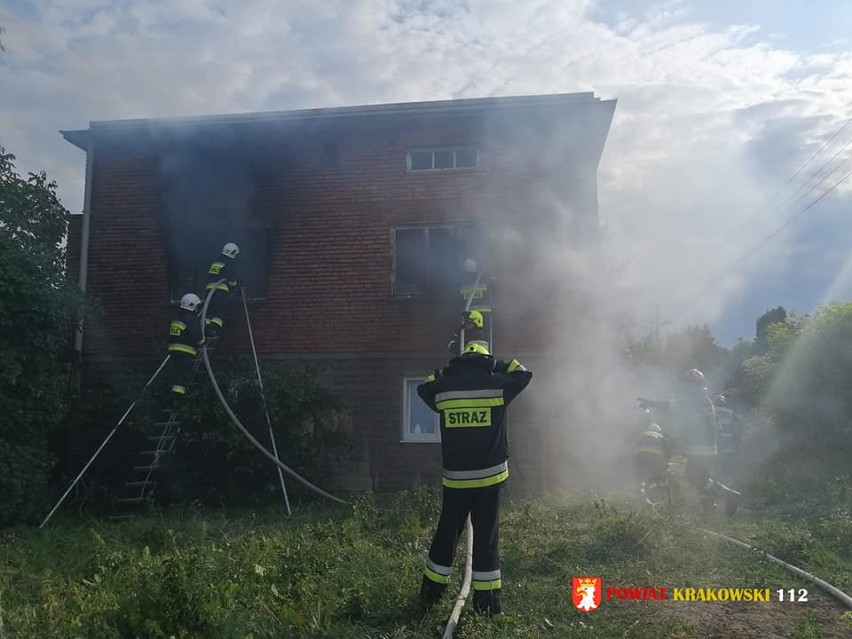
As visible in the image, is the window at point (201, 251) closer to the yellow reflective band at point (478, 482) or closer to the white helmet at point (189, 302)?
the white helmet at point (189, 302)

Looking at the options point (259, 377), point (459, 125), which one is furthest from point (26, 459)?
point (459, 125)

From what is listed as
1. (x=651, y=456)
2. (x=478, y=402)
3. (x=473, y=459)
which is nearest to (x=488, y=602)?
(x=473, y=459)

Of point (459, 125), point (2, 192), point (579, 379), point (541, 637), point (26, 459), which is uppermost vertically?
point (459, 125)

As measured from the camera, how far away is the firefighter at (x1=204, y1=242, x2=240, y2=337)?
9156 millimetres

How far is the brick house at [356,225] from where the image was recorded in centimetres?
977

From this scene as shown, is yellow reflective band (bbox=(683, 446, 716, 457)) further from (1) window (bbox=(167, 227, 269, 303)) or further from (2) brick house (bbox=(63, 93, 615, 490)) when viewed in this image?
(1) window (bbox=(167, 227, 269, 303))

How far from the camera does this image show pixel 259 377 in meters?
8.77

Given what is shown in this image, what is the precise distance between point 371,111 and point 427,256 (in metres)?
2.38

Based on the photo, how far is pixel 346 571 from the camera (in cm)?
503

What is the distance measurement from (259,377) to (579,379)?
15.1 feet

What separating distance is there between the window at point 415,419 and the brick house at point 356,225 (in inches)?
0.9

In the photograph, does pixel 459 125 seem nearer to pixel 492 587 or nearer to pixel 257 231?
pixel 257 231

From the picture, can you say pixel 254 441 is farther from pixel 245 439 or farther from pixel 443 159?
pixel 443 159

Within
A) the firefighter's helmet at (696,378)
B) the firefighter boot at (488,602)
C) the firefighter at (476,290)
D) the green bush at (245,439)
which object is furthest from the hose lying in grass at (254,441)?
the firefighter's helmet at (696,378)
